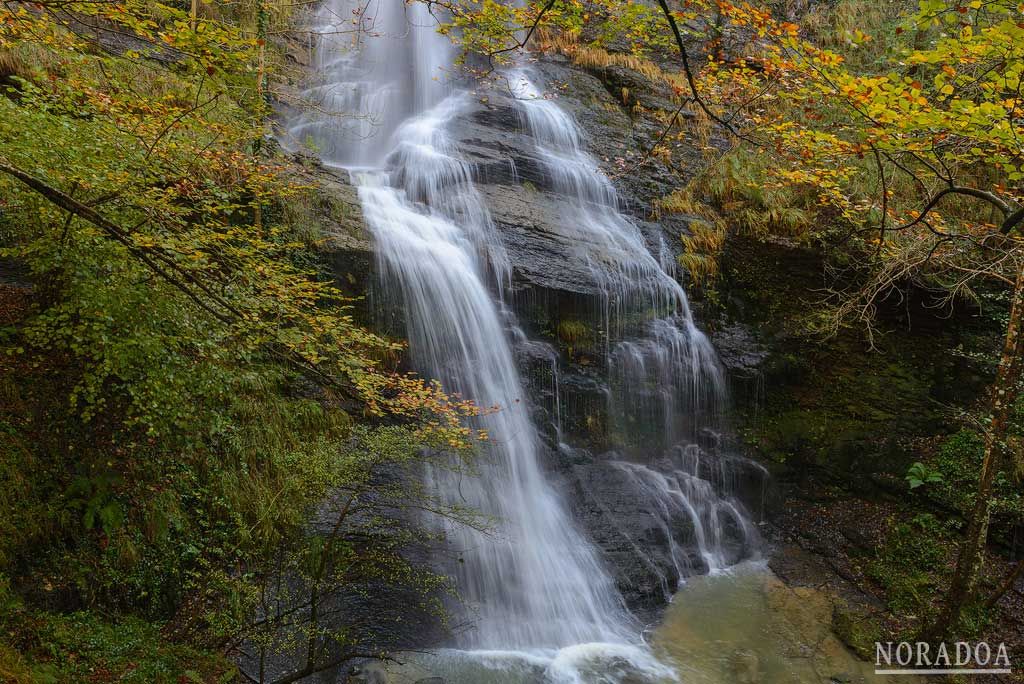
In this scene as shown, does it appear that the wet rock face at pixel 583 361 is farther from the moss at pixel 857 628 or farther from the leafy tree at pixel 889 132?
the leafy tree at pixel 889 132

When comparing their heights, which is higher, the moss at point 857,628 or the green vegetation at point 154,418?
the green vegetation at point 154,418

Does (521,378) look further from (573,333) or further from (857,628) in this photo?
(857,628)

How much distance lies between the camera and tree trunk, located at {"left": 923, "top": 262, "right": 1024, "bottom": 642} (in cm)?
603

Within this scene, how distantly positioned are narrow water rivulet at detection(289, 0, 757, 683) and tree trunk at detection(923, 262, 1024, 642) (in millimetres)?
2782

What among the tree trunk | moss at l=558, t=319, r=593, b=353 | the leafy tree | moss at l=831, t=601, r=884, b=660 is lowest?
moss at l=831, t=601, r=884, b=660

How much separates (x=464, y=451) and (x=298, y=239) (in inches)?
138

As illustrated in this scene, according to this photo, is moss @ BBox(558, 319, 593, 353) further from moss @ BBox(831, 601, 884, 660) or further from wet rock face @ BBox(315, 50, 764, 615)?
moss @ BBox(831, 601, 884, 660)

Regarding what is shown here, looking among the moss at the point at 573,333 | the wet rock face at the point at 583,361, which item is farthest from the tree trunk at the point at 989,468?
the moss at the point at 573,333

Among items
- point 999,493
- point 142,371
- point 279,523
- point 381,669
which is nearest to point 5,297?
point 142,371

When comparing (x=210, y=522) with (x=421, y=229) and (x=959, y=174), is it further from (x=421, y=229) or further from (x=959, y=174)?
A: (x=959, y=174)

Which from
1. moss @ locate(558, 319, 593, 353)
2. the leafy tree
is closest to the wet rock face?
moss @ locate(558, 319, 593, 353)

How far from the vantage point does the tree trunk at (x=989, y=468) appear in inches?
237

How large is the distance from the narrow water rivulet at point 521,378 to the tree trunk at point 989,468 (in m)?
2.78

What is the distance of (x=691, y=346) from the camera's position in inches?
388
